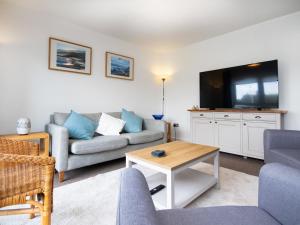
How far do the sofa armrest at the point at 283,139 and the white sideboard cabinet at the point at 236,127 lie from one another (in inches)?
26.4

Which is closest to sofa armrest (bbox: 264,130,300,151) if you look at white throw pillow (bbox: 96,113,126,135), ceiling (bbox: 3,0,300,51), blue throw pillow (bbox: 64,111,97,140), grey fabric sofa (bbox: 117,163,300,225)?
grey fabric sofa (bbox: 117,163,300,225)

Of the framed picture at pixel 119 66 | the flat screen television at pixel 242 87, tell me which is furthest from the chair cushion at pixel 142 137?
the framed picture at pixel 119 66

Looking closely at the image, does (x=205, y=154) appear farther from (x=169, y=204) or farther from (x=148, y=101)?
(x=148, y=101)

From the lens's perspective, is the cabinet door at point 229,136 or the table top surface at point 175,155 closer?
the table top surface at point 175,155

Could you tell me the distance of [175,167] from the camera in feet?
4.45

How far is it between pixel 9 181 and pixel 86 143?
4.05ft

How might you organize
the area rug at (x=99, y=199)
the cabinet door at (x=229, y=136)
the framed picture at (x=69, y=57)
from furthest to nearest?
the cabinet door at (x=229, y=136), the framed picture at (x=69, y=57), the area rug at (x=99, y=199)

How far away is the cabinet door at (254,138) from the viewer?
267cm

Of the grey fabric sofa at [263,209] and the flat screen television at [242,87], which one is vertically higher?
the flat screen television at [242,87]

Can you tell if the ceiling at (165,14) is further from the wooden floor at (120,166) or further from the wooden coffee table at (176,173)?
the wooden floor at (120,166)

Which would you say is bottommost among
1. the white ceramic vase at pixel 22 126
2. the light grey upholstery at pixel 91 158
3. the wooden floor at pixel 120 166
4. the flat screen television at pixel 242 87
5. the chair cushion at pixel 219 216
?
the wooden floor at pixel 120 166

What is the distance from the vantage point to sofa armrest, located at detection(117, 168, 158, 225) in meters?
0.43

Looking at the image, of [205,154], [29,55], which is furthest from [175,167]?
[29,55]

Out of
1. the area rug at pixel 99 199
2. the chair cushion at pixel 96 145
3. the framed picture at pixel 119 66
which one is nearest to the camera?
the area rug at pixel 99 199
